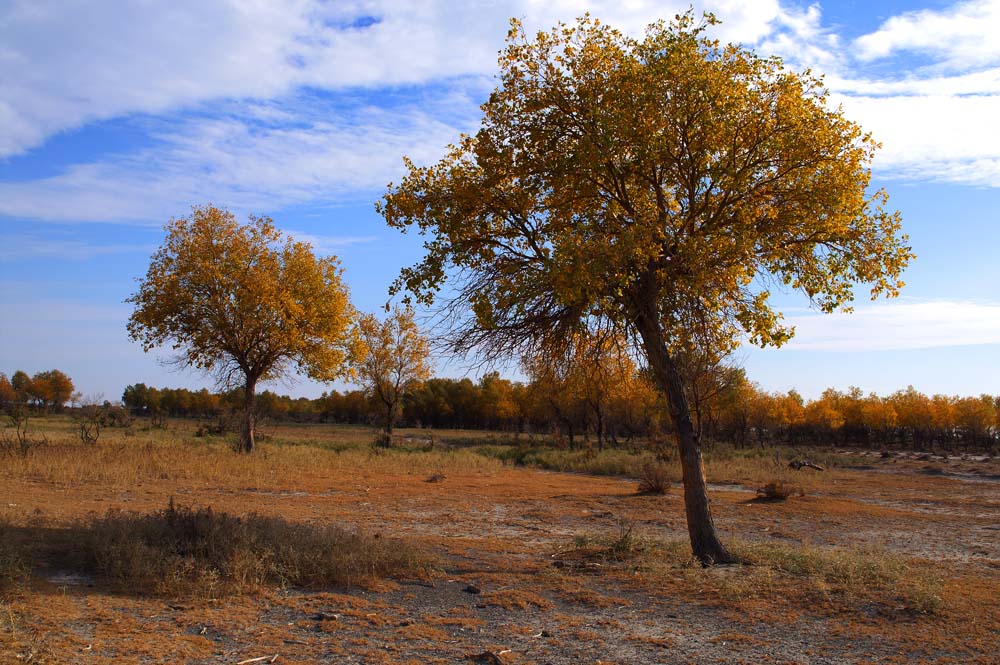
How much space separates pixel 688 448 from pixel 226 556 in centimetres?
671

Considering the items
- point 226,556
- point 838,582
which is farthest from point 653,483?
point 226,556

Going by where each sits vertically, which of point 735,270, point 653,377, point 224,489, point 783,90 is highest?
point 783,90

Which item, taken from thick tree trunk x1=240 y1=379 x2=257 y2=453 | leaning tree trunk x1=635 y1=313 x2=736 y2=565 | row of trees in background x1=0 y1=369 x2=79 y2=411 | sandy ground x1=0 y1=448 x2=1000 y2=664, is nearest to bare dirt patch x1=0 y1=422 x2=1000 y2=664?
sandy ground x1=0 y1=448 x2=1000 y2=664

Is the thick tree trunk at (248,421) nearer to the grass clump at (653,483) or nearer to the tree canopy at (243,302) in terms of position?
the tree canopy at (243,302)

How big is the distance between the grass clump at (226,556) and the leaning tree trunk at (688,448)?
4.17m

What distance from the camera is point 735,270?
952 cm

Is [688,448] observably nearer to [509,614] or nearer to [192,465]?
[509,614]

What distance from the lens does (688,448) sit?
1088 centimetres

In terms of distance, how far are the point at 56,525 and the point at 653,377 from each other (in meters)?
9.74

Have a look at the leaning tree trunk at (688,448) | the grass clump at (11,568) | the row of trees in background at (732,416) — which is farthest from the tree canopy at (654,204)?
the row of trees in background at (732,416)

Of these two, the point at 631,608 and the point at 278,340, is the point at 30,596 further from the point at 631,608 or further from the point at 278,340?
the point at 278,340

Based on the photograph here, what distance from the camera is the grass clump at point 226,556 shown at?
26.0 feet

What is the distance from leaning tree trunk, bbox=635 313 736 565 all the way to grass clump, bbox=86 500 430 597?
417 cm

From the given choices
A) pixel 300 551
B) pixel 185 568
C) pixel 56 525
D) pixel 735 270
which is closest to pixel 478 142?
pixel 735 270
